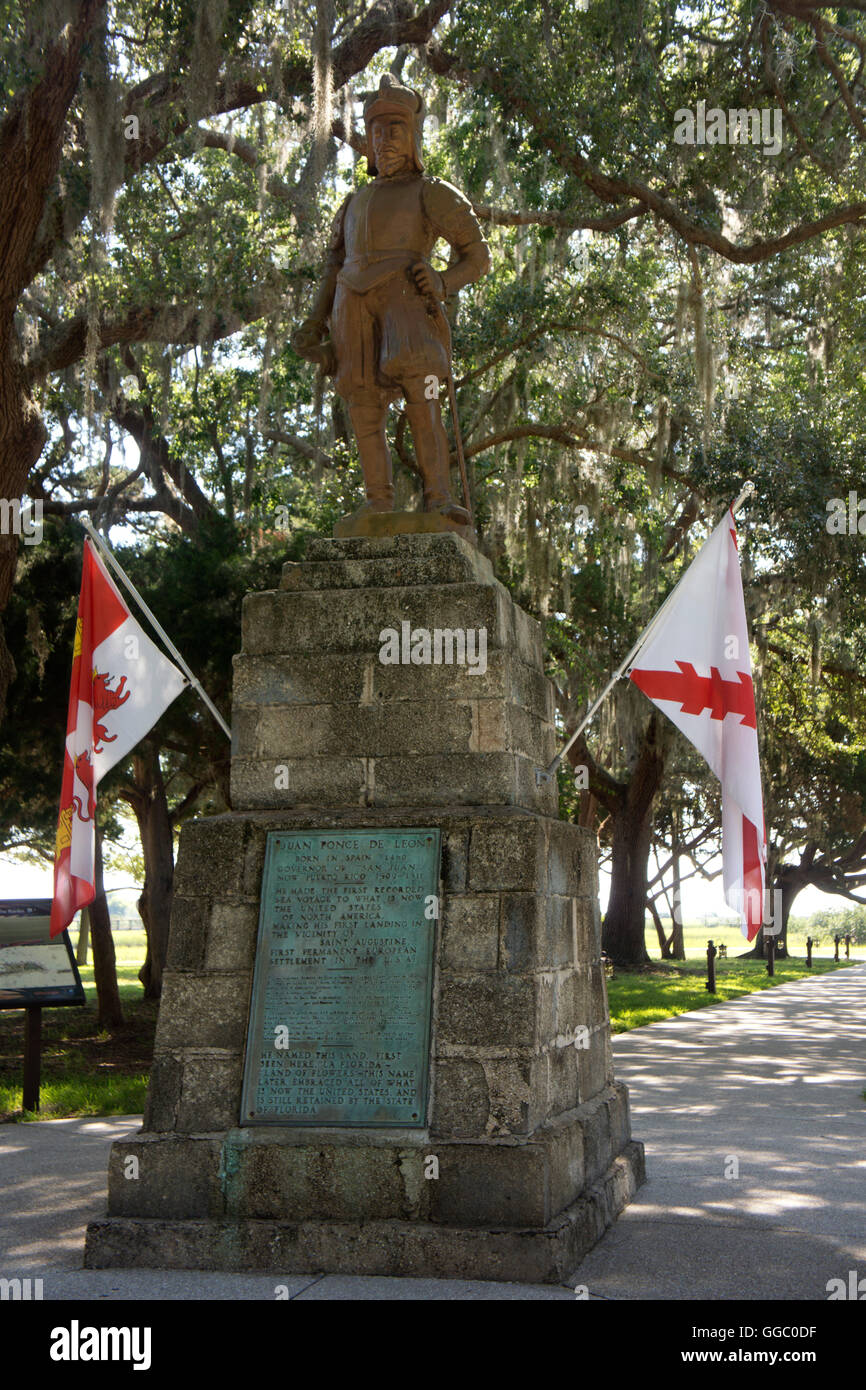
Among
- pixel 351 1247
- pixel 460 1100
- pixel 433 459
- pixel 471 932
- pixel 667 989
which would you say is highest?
pixel 433 459

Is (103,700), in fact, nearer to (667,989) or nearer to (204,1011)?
(204,1011)

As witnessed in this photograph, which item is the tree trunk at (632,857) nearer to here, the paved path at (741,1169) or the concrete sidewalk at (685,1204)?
the paved path at (741,1169)

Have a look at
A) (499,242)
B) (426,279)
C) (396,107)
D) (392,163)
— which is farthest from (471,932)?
(499,242)

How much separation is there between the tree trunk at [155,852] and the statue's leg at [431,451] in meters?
9.78

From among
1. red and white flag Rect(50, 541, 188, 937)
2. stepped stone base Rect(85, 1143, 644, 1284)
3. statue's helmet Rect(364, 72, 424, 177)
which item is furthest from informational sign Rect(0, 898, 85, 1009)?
statue's helmet Rect(364, 72, 424, 177)

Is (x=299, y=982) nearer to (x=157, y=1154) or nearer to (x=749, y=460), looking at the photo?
(x=157, y=1154)

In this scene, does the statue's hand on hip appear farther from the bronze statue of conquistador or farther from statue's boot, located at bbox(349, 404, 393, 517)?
statue's boot, located at bbox(349, 404, 393, 517)

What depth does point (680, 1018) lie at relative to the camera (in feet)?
46.4

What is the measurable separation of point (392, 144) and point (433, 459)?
1.44 metres

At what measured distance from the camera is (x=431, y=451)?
18.3 ft

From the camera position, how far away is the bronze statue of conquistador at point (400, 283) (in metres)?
5.46

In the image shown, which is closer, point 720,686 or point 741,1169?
point 720,686

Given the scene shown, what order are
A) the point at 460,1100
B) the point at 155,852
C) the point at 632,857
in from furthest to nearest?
the point at 632,857 → the point at 155,852 → the point at 460,1100

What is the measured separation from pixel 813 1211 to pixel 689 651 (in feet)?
7.90
